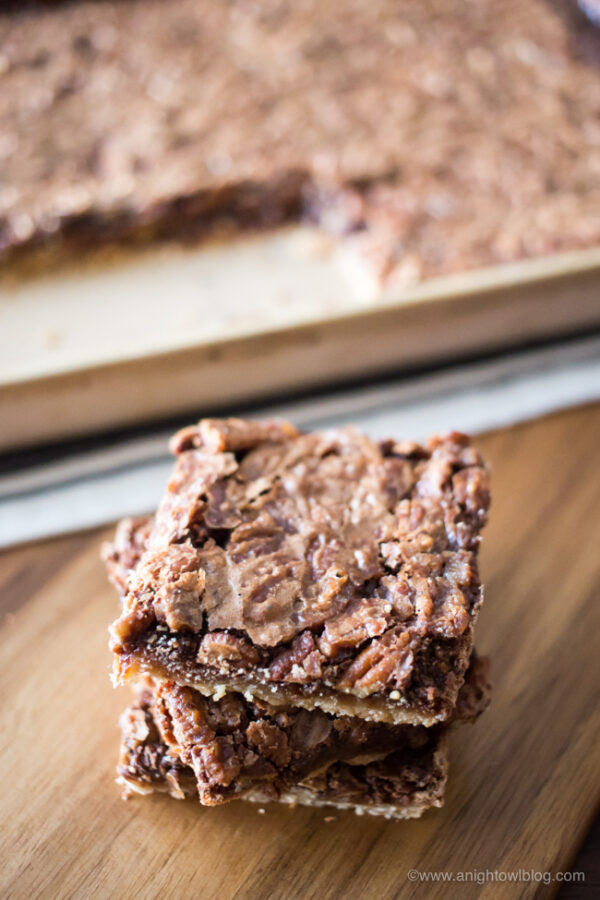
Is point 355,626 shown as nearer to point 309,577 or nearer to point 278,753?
point 309,577

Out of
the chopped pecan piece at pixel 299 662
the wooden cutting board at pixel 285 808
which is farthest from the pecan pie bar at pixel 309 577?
the wooden cutting board at pixel 285 808

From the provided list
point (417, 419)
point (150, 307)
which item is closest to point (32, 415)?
point (150, 307)

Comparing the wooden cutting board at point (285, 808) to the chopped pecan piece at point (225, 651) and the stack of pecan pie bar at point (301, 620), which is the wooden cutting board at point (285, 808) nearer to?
the stack of pecan pie bar at point (301, 620)

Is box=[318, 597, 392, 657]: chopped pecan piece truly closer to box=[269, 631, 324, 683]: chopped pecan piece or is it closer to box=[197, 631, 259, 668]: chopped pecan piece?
box=[269, 631, 324, 683]: chopped pecan piece

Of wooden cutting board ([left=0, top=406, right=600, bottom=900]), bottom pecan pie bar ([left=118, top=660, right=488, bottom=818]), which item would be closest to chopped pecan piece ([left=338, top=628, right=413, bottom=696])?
bottom pecan pie bar ([left=118, top=660, right=488, bottom=818])

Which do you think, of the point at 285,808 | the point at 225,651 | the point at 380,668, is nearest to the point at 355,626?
the point at 380,668

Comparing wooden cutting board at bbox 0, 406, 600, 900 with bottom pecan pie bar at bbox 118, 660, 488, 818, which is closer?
bottom pecan pie bar at bbox 118, 660, 488, 818

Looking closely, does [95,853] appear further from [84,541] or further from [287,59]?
[287,59]
